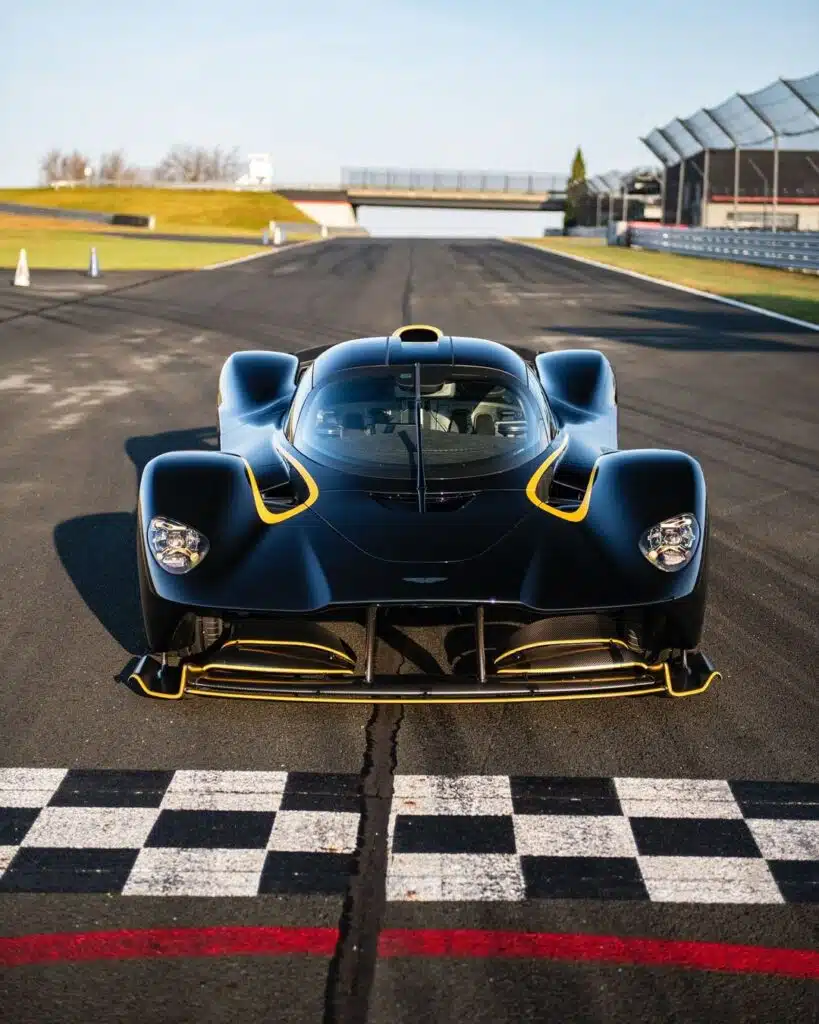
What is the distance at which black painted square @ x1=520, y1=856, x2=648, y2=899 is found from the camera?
13.2 ft

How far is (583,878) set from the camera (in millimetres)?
4117

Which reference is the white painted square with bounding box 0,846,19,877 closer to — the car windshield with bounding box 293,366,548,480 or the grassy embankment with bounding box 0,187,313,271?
the car windshield with bounding box 293,366,548,480

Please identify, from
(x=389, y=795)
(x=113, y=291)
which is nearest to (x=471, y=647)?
(x=389, y=795)

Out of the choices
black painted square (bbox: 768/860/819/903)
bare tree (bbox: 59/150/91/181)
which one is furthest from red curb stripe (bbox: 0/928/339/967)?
bare tree (bbox: 59/150/91/181)

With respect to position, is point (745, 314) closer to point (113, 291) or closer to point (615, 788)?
point (113, 291)

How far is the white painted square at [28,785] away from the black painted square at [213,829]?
1.41 feet

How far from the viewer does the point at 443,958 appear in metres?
3.63

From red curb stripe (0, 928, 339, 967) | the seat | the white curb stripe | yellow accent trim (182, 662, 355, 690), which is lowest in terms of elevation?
the white curb stripe

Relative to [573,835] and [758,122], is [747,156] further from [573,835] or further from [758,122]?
[573,835]

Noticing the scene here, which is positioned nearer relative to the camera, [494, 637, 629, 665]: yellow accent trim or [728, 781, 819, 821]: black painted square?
[728, 781, 819, 821]: black painted square

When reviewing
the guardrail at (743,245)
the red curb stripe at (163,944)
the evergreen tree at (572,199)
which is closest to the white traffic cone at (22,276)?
the guardrail at (743,245)

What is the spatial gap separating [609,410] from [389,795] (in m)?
4.06

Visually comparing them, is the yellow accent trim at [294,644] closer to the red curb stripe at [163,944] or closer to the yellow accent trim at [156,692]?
the yellow accent trim at [156,692]

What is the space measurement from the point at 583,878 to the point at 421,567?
1512 mm
